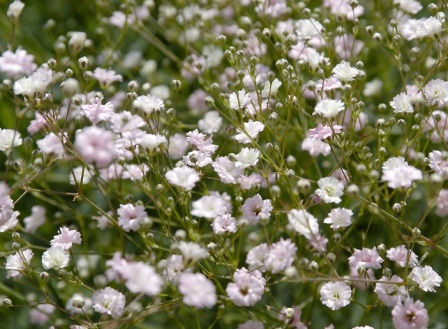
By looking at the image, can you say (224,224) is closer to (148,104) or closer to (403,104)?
(148,104)

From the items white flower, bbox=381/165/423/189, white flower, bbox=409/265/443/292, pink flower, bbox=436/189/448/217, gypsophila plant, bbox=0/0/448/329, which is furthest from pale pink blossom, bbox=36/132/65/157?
pink flower, bbox=436/189/448/217

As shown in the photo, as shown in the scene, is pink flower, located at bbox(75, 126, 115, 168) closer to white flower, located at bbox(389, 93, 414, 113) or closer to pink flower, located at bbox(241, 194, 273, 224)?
pink flower, located at bbox(241, 194, 273, 224)

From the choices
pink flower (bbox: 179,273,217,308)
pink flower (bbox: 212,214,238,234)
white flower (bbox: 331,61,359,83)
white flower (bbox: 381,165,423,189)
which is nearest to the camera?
pink flower (bbox: 179,273,217,308)

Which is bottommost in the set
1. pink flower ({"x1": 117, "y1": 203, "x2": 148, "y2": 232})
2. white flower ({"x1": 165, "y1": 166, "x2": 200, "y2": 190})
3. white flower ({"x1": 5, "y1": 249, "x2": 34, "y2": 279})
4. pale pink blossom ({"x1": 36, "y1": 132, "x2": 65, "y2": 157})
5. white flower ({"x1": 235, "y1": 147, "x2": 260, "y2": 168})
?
white flower ({"x1": 5, "y1": 249, "x2": 34, "y2": 279})

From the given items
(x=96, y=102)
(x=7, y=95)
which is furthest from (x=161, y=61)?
(x=96, y=102)

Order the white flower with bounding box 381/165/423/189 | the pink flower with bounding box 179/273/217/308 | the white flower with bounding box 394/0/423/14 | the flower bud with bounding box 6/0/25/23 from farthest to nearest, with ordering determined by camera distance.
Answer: the white flower with bounding box 394/0/423/14
the flower bud with bounding box 6/0/25/23
the white flower with bounding box 381/165/423/189
the pink flower with bounding box 179/273/217/308

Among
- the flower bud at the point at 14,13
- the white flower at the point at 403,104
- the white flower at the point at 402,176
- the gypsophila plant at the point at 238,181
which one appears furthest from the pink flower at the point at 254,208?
the flower bud at the point at 14,13

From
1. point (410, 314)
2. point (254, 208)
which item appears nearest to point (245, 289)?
point (254, 208)
